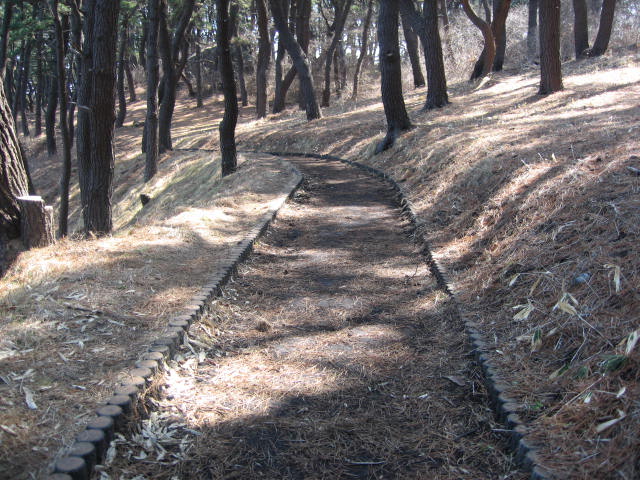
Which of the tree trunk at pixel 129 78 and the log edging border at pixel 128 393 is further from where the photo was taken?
the tree trunk at pixel 129 78

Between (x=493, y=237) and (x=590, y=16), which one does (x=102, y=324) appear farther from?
(x=590, y=16)

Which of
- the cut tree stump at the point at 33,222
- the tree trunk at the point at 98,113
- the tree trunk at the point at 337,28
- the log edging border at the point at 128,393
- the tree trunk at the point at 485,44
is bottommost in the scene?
the log edging border at the point at 128,393

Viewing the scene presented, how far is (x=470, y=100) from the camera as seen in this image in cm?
1656

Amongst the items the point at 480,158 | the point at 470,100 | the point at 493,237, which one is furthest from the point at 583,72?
the point at 493,237

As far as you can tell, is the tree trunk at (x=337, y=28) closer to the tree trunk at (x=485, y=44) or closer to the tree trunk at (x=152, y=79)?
the tree trunk at (x=485, y=44)

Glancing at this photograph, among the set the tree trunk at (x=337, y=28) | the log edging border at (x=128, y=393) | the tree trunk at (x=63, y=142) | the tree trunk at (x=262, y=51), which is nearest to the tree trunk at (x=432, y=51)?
the tree trunk at (x=63, y=142)

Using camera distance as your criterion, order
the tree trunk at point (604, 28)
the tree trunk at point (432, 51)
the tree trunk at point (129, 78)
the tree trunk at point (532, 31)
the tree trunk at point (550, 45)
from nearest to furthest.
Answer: the tree trunk at point (550, 45) → the tree trunk at point (432, 51) → the tree trunk at point (604, 28) → the tree trunk at point (532, 31) → the tree trunk at point (129, 78)

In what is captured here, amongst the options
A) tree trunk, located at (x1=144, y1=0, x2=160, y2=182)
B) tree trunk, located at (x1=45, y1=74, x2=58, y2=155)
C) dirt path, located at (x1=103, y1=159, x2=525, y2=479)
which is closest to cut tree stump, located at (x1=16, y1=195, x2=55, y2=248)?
dirt path, located at (x1=103, y1=159, x2=525, y2=479)

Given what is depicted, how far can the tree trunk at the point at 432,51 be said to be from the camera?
14758 mm

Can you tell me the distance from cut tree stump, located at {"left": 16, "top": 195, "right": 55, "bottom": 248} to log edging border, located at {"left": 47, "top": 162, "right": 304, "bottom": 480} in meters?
2.01

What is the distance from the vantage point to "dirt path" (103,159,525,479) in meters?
3.10

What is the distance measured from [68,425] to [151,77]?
14.9m

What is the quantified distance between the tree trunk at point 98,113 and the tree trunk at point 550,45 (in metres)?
9.92

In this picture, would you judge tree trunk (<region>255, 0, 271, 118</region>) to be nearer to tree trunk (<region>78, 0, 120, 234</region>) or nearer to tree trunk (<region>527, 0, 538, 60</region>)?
tree trunk (<region>527, 0, 538, 60</region>)
